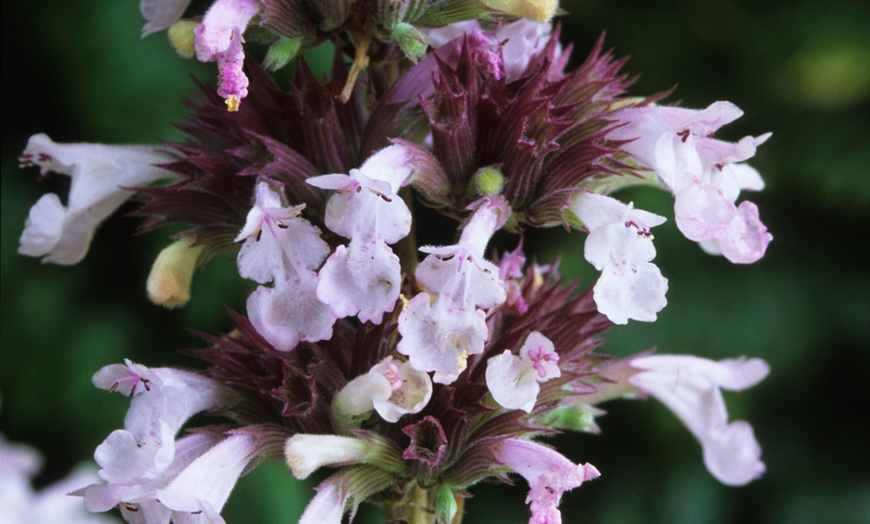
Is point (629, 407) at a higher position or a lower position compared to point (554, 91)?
lower

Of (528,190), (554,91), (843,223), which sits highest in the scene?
(554,91)

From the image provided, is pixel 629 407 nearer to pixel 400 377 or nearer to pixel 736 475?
pixel 736 475

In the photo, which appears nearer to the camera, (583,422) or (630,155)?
(630,155)

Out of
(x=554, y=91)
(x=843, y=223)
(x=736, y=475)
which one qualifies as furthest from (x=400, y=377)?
(x=843, y=223)

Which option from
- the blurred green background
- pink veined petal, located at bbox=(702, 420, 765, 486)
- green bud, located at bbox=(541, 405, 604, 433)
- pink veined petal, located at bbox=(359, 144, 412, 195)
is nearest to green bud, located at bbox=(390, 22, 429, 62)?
pink veined petal, located at bbox=(359, 144, 412, 195)

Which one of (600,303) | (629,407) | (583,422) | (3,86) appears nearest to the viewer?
(600,303)


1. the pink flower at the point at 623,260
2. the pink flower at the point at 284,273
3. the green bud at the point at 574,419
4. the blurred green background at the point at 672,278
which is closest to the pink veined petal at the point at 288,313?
the pink flower at the point at 284,273

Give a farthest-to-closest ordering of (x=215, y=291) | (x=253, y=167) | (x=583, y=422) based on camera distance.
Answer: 1. (x=215, y=291)
2. (x=583, y=422)
3. (x=253, y=167)

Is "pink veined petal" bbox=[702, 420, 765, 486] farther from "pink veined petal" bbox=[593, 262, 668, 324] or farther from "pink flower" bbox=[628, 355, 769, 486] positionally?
"pink veined petal" bbox=[593, 262, 668, 324]
